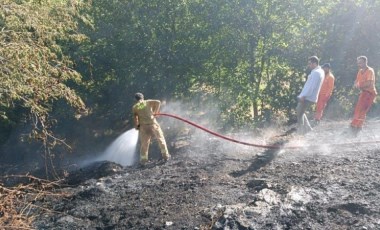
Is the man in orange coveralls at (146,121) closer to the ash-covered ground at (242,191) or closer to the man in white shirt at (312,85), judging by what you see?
the ash-covered ground at (242,191)

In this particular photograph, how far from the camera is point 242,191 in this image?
24.4 feet

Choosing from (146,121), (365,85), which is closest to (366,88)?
(365,85)

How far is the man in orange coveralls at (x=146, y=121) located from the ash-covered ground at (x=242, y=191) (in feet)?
1.15

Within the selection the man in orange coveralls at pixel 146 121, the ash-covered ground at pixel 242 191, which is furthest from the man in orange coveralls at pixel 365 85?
the man in orange coveralls at pixel 146 121

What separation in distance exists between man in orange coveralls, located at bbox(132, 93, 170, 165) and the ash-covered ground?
35 centimetres

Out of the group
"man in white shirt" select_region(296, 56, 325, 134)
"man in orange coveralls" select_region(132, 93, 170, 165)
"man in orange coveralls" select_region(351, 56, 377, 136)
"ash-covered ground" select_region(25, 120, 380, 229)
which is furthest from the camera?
"man in orange coveralls" select_region(132, 93, 170, 165)

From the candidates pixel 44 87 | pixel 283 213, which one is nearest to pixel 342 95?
pixel 283 213

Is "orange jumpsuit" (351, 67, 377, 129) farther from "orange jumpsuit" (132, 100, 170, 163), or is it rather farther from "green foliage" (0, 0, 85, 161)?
"green foliage" (0, 0, 85, 161)

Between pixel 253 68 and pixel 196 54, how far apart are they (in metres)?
1.79

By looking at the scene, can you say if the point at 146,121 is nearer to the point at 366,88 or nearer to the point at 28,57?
the point at 28,57

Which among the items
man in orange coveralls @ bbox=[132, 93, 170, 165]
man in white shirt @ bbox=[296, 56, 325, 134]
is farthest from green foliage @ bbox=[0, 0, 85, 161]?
man in white shirt @ bbox=[296, 56, 325, 134]

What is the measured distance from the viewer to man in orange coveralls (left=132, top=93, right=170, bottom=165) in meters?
9.59

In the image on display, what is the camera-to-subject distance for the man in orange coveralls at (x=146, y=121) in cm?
959

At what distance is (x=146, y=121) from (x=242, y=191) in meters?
3.17
